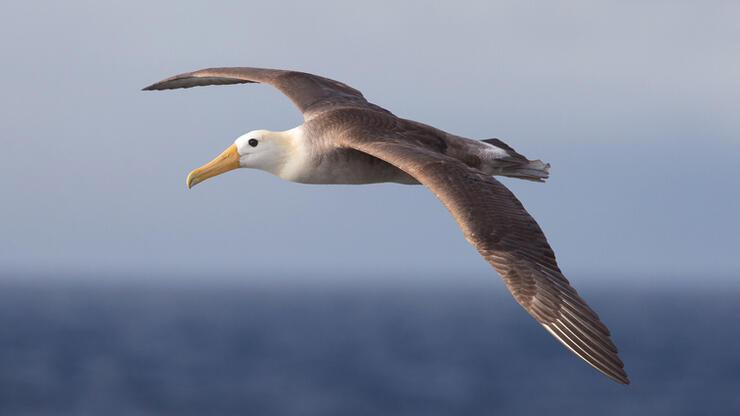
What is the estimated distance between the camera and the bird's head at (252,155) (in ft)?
48.6

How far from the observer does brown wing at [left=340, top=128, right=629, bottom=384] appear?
37.8ft

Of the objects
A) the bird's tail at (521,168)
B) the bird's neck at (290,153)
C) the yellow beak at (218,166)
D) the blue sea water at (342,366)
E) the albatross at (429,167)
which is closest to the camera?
the albatross at (429,167)

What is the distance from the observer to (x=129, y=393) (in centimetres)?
7225

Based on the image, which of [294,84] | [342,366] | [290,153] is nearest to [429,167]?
[290,153]

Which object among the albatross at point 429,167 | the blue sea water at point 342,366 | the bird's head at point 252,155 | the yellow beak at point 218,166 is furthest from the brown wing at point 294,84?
the blue sea water at point 342,366

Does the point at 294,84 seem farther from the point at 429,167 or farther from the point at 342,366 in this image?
the point at 342,366

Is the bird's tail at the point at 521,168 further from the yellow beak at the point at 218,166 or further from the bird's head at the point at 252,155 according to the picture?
the yellow beak at the point at 218,166

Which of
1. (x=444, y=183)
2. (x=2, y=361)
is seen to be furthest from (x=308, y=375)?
(x=444, y=183)

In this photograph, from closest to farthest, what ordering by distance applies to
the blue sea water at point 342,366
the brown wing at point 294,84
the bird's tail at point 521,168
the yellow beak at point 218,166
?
the yellow beak at point 218,166
the bird's tail at point 521,168
the brown wing at point 294,84
the blue sea water at point 342,366

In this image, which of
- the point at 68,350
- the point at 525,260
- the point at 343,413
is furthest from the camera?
the point at 68,350

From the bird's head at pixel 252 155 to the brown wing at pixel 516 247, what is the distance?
151 centimetres

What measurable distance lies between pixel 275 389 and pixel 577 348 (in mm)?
63580

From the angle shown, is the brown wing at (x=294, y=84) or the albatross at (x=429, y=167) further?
the brown wing at (x=294, y=84)

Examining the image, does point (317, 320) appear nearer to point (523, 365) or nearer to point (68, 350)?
point (68, 350)
